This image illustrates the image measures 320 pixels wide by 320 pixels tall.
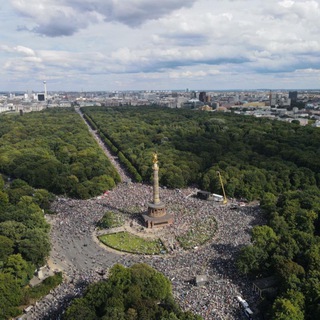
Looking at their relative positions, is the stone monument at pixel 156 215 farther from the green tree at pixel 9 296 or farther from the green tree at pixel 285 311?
the green tree at pixel 285 311

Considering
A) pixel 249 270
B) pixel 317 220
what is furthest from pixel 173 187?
pixel 249 270

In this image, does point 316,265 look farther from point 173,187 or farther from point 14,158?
point 14,158

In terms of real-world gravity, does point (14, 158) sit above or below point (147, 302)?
above

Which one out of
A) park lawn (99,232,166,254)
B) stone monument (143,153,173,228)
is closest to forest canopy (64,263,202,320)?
park lawn (99,232,166,254)

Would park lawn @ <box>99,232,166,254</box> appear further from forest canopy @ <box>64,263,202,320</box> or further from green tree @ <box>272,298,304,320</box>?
green tree @ <box>272,298,304,320</box>

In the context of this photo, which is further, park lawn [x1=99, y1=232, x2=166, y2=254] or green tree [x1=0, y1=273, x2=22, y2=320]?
park lawn [x1=99, y1=232, x2=166, y2=254]

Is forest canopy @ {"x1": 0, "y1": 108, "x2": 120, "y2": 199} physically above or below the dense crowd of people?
above

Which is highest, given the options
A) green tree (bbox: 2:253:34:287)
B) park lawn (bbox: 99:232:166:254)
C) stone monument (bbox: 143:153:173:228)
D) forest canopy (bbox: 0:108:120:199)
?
forest canopy (bbox: 0:108:120:199)

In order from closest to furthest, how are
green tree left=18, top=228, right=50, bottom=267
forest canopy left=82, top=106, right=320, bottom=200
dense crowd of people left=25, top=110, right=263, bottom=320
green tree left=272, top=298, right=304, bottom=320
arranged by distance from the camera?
1. green tree left=272, top=298, right=304, bottom=320
2. dense crowd of people left=25, top=110, right=263, bottom=320
3. green tree left=18, top=228, right=50, bottom=267
4. forest canopy left=82, top=106, right=320, bottom=200
